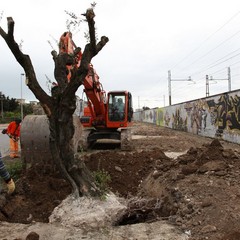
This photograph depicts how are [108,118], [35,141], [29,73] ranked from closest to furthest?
[29,73]
[35,141]
[108,118]

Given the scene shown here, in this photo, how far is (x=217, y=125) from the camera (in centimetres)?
2203

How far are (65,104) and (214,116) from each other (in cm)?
1814

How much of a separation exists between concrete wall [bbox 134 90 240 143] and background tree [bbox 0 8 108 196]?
13909mm

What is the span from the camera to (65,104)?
19.2 ft

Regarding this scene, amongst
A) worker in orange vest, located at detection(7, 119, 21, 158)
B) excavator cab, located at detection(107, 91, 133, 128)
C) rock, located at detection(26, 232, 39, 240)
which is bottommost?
rock, located at detection(26, 232, 39, 240)

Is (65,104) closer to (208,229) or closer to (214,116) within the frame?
(208,229)

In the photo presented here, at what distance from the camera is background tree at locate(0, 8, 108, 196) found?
227 inches

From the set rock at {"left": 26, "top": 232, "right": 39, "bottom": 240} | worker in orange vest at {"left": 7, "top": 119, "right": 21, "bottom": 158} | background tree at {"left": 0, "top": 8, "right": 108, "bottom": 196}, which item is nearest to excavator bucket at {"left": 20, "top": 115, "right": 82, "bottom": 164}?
worker in orange vest at {"left": 7, "top": 119, "right": 21, "bottom": 158}

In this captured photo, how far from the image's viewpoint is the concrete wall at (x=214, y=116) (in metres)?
19.1

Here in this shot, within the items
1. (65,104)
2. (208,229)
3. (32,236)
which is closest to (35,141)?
(65,104)

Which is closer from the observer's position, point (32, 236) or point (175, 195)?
point (32, 236)

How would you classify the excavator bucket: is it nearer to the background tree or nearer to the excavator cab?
the background tree

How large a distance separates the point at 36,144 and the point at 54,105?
5207 mm

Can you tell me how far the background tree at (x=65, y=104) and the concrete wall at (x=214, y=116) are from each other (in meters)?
13.9
